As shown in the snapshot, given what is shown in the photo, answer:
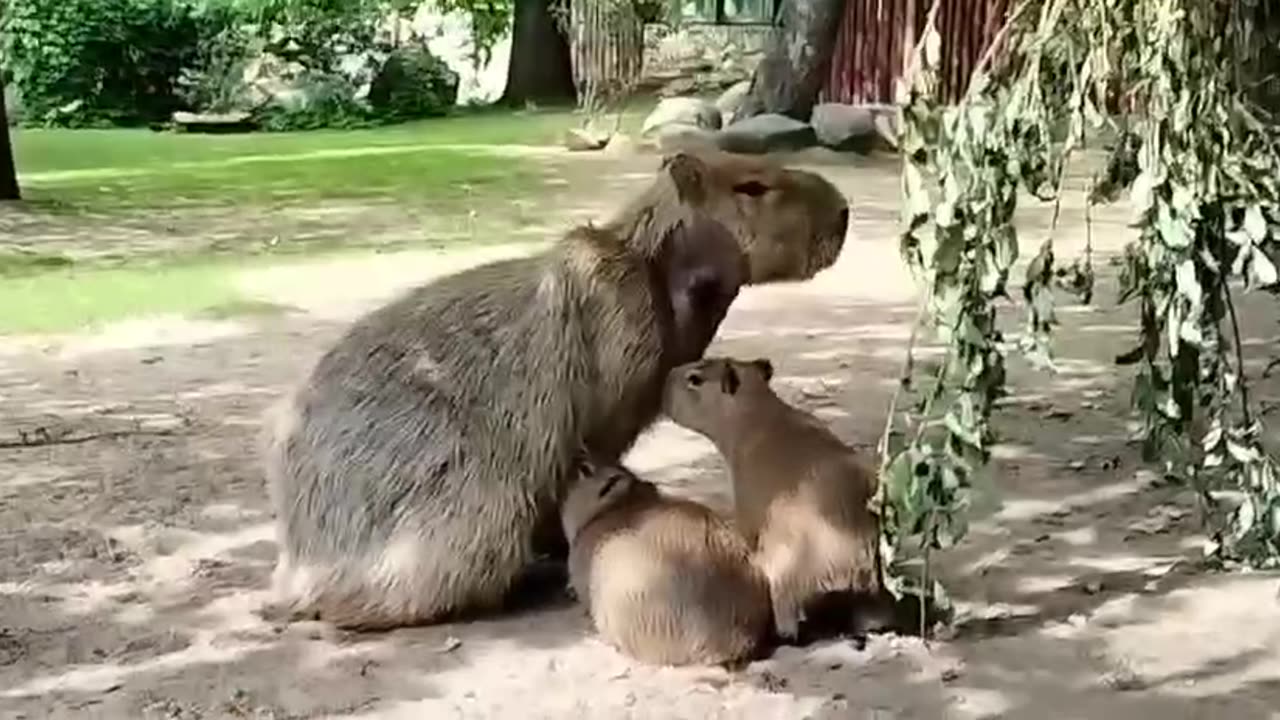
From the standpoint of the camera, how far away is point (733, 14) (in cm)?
2330

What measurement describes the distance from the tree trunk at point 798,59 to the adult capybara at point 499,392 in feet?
37.7

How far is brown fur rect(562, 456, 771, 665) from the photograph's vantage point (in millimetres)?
3529

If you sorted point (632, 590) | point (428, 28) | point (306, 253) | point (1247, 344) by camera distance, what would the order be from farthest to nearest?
1. point (428, 28)
2. point (306, 253)
3. point (1247, 344)
4. point (632, 590)

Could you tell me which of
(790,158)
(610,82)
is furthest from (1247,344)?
(610,82)

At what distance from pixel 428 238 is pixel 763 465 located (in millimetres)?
7138

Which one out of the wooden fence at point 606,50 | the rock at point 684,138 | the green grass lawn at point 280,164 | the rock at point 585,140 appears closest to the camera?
the green grass lawn at point 280,164

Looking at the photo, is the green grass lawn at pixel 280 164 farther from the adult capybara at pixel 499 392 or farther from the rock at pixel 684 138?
the adult capybara at pixel 499 392

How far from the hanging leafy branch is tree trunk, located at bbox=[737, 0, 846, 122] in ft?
39.0

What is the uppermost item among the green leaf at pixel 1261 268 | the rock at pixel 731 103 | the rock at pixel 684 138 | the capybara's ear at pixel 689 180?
the capybara's ear at pixel 689 180

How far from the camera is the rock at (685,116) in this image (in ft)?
52.9

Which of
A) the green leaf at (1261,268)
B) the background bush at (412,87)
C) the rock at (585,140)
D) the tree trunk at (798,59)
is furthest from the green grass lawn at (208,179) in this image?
→ the green leaf at (1261,268)

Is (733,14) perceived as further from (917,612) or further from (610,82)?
(917,612)

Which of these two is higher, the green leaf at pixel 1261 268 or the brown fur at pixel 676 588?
the green leaf at pixel 1261 268

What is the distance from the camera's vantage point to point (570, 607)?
4000 mm
